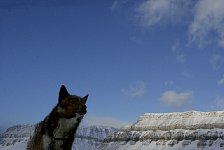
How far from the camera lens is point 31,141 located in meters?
5.52

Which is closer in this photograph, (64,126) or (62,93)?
(64,126)

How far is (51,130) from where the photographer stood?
212 inches

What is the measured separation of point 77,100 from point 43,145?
678mm

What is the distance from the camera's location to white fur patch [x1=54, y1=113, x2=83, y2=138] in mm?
5355

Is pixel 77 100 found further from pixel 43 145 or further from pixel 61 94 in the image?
pixel 43 145

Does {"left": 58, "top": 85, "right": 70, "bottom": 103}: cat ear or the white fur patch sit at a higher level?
{"left": 58, "top": 85, "right": 70, "bottom": 103}: cat ear

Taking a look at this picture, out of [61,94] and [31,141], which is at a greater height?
[61,94]

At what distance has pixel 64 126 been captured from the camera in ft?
17.7

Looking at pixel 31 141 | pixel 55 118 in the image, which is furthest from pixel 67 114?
pixel 31 141

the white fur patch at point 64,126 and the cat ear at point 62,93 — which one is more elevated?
the cat ear at point 62,93

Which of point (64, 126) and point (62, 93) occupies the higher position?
point (62, 93)

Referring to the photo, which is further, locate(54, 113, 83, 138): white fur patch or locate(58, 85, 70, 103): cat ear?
locate(58, 85, 70, 103): cat ear

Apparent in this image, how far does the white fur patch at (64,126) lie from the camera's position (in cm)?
536

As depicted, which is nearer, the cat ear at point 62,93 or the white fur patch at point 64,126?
the white fur patch at point 64,126
